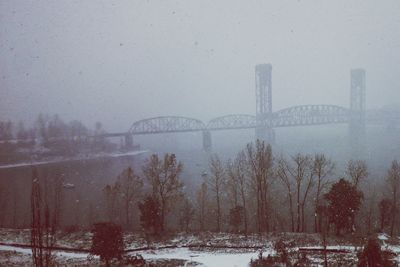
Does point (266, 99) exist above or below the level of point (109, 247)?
above

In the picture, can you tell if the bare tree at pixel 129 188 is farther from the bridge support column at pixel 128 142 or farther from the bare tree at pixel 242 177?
the bridge support column at pixel 128 142

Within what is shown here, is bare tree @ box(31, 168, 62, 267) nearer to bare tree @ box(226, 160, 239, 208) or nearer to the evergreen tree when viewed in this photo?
bare tree @ box(226, 160, 239, 208)

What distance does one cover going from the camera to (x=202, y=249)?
51.9 feet

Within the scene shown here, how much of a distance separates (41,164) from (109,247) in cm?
5185

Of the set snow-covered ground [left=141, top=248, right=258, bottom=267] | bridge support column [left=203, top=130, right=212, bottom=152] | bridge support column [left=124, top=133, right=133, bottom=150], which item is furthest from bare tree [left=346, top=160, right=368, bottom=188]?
bridge support column [left=203, top=130, right=212, bottom=152]

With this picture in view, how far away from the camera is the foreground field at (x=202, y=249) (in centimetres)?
1372

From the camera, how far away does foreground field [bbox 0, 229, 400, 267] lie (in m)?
13.7

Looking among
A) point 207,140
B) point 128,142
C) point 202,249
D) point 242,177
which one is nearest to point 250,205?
point 242,177

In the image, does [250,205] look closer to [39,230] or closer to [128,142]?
[39,230]

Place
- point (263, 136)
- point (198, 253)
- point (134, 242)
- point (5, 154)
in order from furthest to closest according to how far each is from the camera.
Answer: point (263, 136), point (5, 154), point (134, 242), point (198, 253)

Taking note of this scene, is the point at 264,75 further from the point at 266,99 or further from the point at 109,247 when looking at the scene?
the point at 109,247

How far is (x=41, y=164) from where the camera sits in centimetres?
5900

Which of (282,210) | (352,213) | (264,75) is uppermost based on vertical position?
(264,75)

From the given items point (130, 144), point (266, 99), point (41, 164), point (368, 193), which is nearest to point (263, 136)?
point (266, 99)
